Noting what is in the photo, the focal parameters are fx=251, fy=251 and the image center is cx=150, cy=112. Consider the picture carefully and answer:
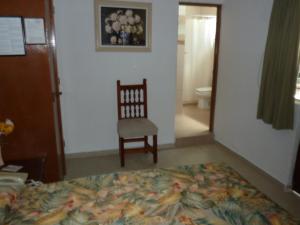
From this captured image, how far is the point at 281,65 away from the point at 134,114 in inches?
76.0

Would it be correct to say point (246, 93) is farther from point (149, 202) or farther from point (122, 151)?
point (149, 202)

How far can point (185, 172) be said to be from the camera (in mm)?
1889

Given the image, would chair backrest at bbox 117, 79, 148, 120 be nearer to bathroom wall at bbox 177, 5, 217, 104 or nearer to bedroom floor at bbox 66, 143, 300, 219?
bedroom floor at bbox 66, 143, 300, 219

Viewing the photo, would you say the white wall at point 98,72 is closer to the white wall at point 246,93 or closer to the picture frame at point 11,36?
the white wall at point 246,93

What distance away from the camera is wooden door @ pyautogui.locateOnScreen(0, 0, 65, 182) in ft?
7.14

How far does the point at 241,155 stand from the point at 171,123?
110 centimetres

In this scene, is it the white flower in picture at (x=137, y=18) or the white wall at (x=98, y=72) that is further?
the white flower in picture at (x=137, y=18)

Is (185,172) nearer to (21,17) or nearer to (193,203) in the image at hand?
(193,203)

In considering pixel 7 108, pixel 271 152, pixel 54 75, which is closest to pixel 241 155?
pixel 271 152

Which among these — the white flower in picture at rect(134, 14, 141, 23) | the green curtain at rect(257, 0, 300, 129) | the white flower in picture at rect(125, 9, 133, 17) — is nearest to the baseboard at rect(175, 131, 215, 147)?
the green curtain at rect(257, 0, 300, 129)

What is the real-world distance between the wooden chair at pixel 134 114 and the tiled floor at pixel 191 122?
2.82 ft

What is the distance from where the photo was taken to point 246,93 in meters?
3.32

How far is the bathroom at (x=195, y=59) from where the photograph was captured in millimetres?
5469

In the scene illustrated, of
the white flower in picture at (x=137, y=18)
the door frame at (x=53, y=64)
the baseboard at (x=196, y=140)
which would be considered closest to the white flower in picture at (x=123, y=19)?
the white flower in picture at (x=137, y=18)
